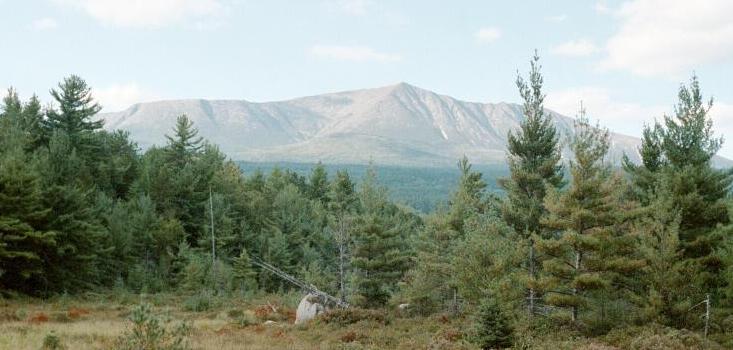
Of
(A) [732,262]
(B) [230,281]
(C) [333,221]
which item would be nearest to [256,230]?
(B) [230,281]

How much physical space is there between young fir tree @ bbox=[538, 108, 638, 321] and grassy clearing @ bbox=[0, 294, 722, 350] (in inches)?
86.3

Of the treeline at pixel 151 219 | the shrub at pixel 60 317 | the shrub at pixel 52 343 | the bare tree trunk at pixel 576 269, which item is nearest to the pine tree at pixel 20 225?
the treeline at pixel 151 219

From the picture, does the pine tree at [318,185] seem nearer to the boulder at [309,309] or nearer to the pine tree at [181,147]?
the pine tree at [181,147]

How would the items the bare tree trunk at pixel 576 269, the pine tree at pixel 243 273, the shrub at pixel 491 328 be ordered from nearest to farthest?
the shrub at pixel 491 328
the bare tree trunk at pixel 576 269
the pine tree at pixel 243 273

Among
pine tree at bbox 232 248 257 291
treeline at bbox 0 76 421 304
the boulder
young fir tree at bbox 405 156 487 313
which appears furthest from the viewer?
pine tree at bbox 232 248 257 291

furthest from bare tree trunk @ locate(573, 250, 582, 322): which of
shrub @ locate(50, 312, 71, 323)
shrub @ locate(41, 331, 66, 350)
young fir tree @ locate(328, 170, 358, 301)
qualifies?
shrub @ locate(50, 312, 71, 323)

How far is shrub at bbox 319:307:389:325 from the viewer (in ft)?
92.1

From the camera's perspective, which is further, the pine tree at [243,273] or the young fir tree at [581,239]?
the pine tree at [243,273]

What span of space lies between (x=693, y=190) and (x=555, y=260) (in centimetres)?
697

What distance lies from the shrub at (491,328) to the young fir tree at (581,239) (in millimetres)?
5067

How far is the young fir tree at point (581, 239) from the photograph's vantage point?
24.8m

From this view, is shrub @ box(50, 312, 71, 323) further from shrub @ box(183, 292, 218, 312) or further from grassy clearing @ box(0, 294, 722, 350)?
shrub @ box(183, 292, 218, 312)

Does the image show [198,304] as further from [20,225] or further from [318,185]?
[318,185]

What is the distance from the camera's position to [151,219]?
50562 millimetres
